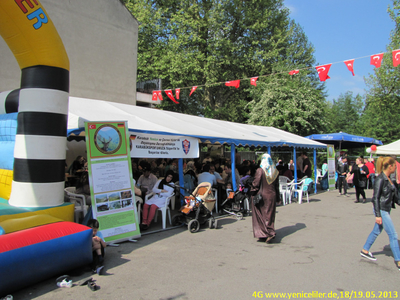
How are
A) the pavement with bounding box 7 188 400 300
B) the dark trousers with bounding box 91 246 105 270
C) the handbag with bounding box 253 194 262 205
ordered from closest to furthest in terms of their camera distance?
the pavement with bounding box 7 188 400 300 < the dark trousers with bounding box 91 246 105 270 < the handbag with bounding box 253 194 262 205

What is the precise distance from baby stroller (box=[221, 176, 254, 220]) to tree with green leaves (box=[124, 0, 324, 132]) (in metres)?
14.1

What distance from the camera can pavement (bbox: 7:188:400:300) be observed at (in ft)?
12.0

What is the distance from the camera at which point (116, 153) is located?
5.71 m

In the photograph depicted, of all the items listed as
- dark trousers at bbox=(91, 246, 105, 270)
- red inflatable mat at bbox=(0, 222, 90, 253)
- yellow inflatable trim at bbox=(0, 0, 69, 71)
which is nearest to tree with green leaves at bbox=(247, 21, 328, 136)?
yellow inflatable trim at bbox=(0, 0, 69, 71)

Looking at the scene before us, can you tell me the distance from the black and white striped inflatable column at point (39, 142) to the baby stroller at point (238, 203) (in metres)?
4.55

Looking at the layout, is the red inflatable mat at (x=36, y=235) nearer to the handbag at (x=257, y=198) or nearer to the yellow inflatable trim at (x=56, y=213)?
the yellow inflatable trim at (x=56, y=213)

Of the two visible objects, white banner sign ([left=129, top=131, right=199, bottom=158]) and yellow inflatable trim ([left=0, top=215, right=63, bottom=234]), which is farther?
white banner sign ([left=129, top=131, right=199, bottom=158])

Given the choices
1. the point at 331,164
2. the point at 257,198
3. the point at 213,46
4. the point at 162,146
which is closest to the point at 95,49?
the point at 162,146

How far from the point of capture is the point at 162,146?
7039 millimetres

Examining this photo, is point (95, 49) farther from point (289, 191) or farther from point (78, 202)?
point (289, 191)

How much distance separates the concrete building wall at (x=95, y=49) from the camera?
1138 centimetres

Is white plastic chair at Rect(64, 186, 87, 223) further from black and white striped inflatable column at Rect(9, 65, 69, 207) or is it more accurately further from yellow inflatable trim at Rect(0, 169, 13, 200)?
black and white striped inflatable column at Rect(9, 65, 69, 207)

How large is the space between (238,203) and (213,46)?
18251mm

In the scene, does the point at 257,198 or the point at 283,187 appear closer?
the point at 257,198
